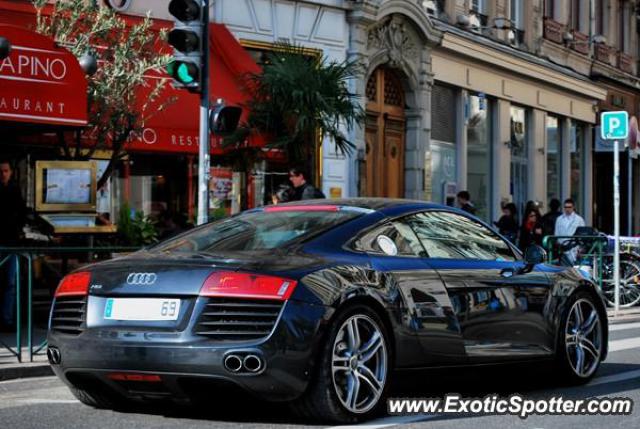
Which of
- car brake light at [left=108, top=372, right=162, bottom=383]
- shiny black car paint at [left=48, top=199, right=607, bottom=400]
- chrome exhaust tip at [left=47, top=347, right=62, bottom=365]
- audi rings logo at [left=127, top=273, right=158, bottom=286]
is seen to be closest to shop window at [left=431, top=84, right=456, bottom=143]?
shiny black car paint at [left=48, top=199, right=607, bottom=400]

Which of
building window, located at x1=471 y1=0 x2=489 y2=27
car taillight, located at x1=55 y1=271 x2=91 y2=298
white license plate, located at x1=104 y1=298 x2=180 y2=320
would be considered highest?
building window, located at x1=471 y1=0 x2=489 y2=27

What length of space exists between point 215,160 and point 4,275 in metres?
8.97

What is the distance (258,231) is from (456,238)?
1.42 m

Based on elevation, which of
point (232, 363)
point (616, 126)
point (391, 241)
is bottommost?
point (232, 363)

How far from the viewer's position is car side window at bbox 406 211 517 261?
8.05m

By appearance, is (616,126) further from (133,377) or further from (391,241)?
(133,377)

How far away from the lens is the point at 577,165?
1492 inches

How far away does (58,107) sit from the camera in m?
14.1

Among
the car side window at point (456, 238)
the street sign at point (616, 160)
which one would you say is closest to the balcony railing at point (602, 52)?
the street sign at point (616, 160)

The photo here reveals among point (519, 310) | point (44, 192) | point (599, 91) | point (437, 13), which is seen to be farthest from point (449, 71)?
point (519, 310)

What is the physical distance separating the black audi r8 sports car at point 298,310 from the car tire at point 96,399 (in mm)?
12

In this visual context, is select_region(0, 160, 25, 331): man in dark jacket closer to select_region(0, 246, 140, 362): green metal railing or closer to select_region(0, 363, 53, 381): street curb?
select_region(0, 246, 140, 362): green metal railing

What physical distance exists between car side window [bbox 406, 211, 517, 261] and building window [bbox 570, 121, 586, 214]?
29.0 m

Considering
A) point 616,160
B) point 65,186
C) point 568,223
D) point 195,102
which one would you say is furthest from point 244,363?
point 568,223
